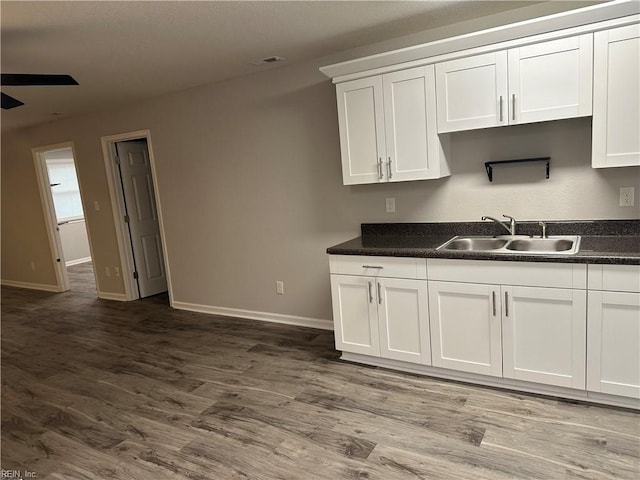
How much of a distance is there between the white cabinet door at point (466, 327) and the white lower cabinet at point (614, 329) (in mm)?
483

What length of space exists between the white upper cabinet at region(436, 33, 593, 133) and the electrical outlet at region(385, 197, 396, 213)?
0.74 meters

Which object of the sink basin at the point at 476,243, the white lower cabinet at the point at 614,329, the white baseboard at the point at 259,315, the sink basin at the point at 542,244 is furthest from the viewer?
the white baseboard at the point at 259,315

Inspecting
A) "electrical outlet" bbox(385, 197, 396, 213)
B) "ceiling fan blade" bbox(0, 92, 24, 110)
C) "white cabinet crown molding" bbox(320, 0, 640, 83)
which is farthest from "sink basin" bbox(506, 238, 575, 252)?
"ceiling fan blade" bbox(0, 92, 24, 110)

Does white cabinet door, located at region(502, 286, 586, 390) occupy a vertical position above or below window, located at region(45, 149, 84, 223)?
below

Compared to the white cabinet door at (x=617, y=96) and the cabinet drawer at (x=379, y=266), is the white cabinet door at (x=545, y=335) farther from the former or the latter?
the white cabinet door at (x=617, y=96)

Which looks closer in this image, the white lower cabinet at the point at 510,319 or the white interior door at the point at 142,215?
the white lower cabinet at the point at 510,319

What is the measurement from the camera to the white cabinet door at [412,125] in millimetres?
2836

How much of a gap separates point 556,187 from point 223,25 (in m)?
2.37

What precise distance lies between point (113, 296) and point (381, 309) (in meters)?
4.24

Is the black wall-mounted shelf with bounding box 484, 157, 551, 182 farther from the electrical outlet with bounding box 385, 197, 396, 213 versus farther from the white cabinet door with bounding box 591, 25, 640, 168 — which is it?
the electrical outlet with bounding box 385, 197, 396, 213

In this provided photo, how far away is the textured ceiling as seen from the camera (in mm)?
2348

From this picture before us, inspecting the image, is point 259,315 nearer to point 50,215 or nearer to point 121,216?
point 121,216

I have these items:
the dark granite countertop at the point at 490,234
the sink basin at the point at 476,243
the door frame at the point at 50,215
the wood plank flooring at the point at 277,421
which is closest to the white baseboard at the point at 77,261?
the door frame at the point at 50,215

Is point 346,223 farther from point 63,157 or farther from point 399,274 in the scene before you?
point 63,157
